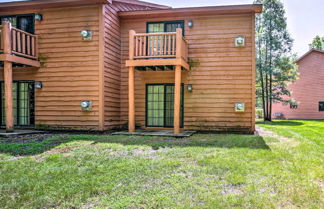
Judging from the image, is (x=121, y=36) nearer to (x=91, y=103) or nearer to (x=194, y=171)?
(x=91, y=103)

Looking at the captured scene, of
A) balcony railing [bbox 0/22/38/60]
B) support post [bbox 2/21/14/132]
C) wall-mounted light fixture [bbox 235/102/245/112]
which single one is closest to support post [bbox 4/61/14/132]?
support post [bbox 2/21/14/132]

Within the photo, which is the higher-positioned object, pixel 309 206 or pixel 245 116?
pixel 245 116

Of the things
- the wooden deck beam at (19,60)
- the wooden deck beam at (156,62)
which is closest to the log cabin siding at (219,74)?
the wooden deck beam at (156,62)

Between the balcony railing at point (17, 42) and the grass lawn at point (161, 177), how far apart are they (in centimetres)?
411

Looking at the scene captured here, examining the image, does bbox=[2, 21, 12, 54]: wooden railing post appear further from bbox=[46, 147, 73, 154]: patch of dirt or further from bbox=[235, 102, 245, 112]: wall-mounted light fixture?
bbox=[235, 102, 245, 112]: wall-mounted light fixture

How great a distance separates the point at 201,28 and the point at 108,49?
11.1 feet

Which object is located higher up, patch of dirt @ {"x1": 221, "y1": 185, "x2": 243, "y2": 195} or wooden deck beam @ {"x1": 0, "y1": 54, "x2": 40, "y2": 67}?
wooden deck beam @ {"x1": 0, "y1": 54, "x2": 40, "y2": 67}

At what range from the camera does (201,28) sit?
941 cm

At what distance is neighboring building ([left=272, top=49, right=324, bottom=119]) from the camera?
67.2ft

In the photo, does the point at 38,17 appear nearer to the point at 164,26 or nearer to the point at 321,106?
the point at 164,26

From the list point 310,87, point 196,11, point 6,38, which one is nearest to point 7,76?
point 6,38

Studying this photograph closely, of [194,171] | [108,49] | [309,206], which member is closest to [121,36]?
[108,49]

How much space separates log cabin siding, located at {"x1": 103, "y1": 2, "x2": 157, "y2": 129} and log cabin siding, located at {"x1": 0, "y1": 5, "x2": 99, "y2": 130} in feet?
1.09

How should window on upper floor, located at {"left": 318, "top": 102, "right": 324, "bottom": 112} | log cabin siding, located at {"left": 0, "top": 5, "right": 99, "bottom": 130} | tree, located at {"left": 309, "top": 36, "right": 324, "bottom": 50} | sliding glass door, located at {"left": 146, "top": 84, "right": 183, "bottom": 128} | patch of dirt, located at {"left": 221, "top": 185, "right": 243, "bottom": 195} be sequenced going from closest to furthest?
patch of dirt, located at {"left": 221, "top": 185, "right": 243, "bottom": 195} < log cabin siding, located at {"left": 0, "top": 5, "right": 99, "bottom": 130} < sliding glass door, located at {"left": 146, "top": 84, "right": 183, "bottom": 128} < window on upper floor, located at {"left": 318, "top": 102, "right": 324, "bottom": 112} < tree, located at {"left": 309, "top": 36, "right": 324, "bottom": 50}
